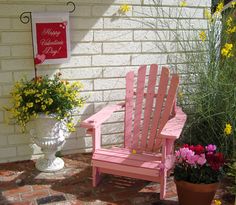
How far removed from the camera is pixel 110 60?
12.6ft

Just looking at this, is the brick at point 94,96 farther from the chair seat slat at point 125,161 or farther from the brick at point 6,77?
the chair seat slat at point 125,161

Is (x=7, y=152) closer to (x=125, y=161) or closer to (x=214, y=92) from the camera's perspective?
(x=125, y=161)

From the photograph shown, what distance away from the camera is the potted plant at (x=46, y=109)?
3219 millimetres

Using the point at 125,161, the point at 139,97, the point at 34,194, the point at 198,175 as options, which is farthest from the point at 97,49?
the point at 198,175

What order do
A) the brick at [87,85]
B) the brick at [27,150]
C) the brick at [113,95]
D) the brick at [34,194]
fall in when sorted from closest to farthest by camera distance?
1. the brick at [34,194]
2. the brick at [27,150]
3. the brick at [87,85]
4. the brick at [113,95]

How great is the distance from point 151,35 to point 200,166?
1848 millimetres

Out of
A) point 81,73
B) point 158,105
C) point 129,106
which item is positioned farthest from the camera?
point 81,73

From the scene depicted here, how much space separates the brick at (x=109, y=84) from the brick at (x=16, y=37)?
2.86 ft

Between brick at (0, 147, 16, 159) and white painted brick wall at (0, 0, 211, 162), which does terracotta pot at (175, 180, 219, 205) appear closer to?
white painted brick wall at (0, 0, 211, 162)

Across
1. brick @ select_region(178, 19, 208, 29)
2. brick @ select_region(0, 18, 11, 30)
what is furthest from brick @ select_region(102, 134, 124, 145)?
brick @ select_region(0, 18, 11, 30)

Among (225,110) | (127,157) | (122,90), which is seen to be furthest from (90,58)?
(225,110)

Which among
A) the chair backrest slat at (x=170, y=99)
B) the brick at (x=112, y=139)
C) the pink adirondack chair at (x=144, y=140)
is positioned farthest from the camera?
the brick at (x=112, y=139)

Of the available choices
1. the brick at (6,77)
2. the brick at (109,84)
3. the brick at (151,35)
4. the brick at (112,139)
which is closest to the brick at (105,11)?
the brick at (151,35)

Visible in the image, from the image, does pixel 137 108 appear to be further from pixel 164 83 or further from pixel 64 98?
pixel 64 98
